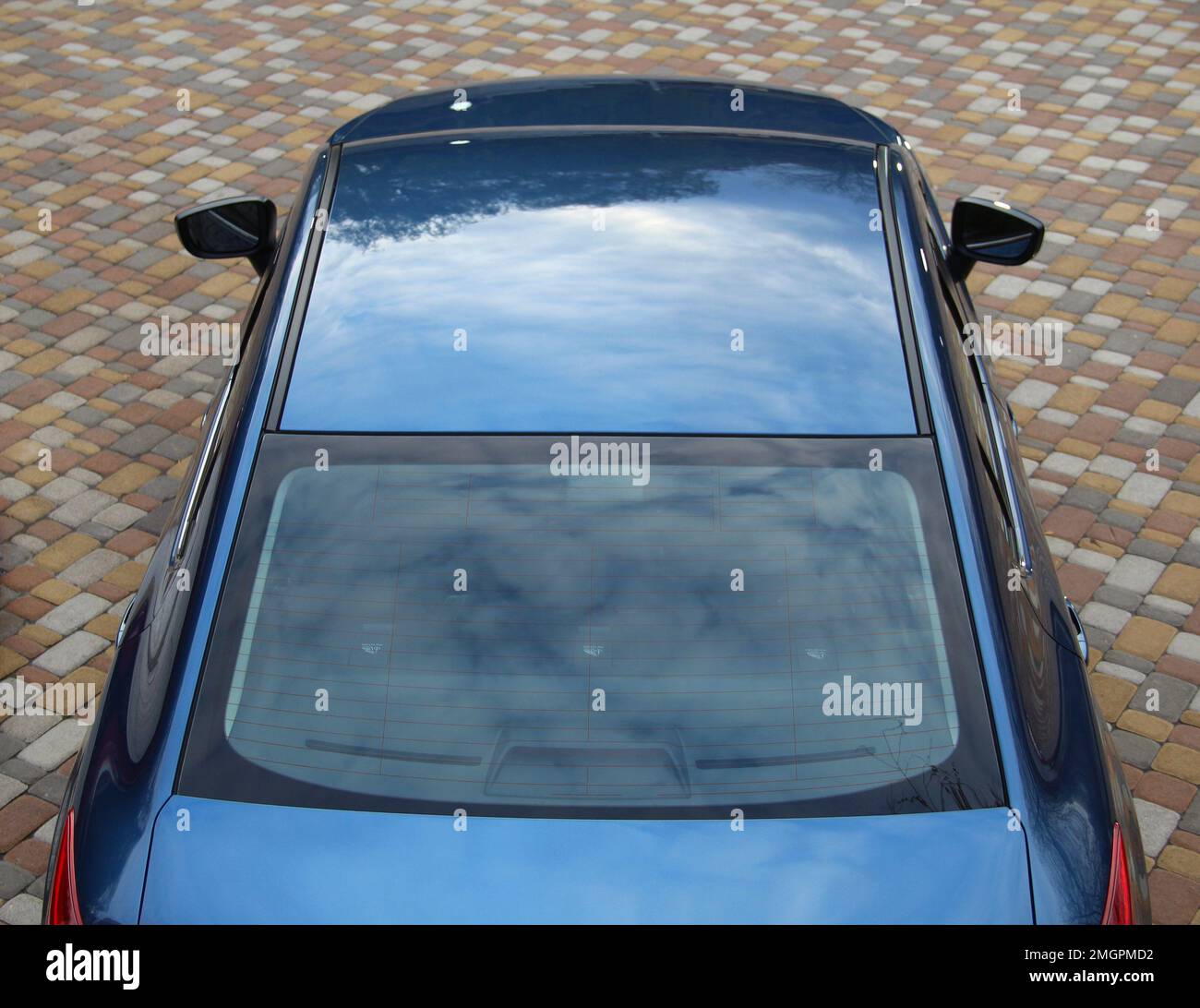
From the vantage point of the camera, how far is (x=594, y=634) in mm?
2627

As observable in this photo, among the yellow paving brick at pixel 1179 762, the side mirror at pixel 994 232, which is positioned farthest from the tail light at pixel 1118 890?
the side mirror at pixel 994 232

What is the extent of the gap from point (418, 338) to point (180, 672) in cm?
93

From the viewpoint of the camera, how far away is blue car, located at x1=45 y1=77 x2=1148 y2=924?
2.31m

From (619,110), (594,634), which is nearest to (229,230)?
(619,110)

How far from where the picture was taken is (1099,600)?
4914mm

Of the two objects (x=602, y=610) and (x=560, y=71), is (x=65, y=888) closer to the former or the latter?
(x=602, y=610)

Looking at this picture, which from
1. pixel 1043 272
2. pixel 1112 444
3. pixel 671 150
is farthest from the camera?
pixel 1043 272

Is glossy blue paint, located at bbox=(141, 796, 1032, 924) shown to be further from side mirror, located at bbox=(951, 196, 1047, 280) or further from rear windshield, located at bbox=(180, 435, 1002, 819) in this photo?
side mirror, located at bbox=(951, 196, 1047, 280)

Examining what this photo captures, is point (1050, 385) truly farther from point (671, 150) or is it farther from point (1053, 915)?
point (1053, 915)

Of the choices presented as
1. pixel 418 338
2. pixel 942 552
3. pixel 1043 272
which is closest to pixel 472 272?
pixel 418 338

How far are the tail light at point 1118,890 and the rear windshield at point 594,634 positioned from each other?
0.27 meters

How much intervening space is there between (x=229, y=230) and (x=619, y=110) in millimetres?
1306

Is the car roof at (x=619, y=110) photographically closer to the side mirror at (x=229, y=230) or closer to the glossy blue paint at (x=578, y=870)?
the side mirror at (x=229, y=230)

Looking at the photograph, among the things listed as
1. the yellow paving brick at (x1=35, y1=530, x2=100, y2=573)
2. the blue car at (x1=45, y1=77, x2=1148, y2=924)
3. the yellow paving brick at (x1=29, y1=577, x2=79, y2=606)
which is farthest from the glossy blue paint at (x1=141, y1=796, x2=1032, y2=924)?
the yellow paving brick at (x1=35, y1=530, x2=100, y2=573)
